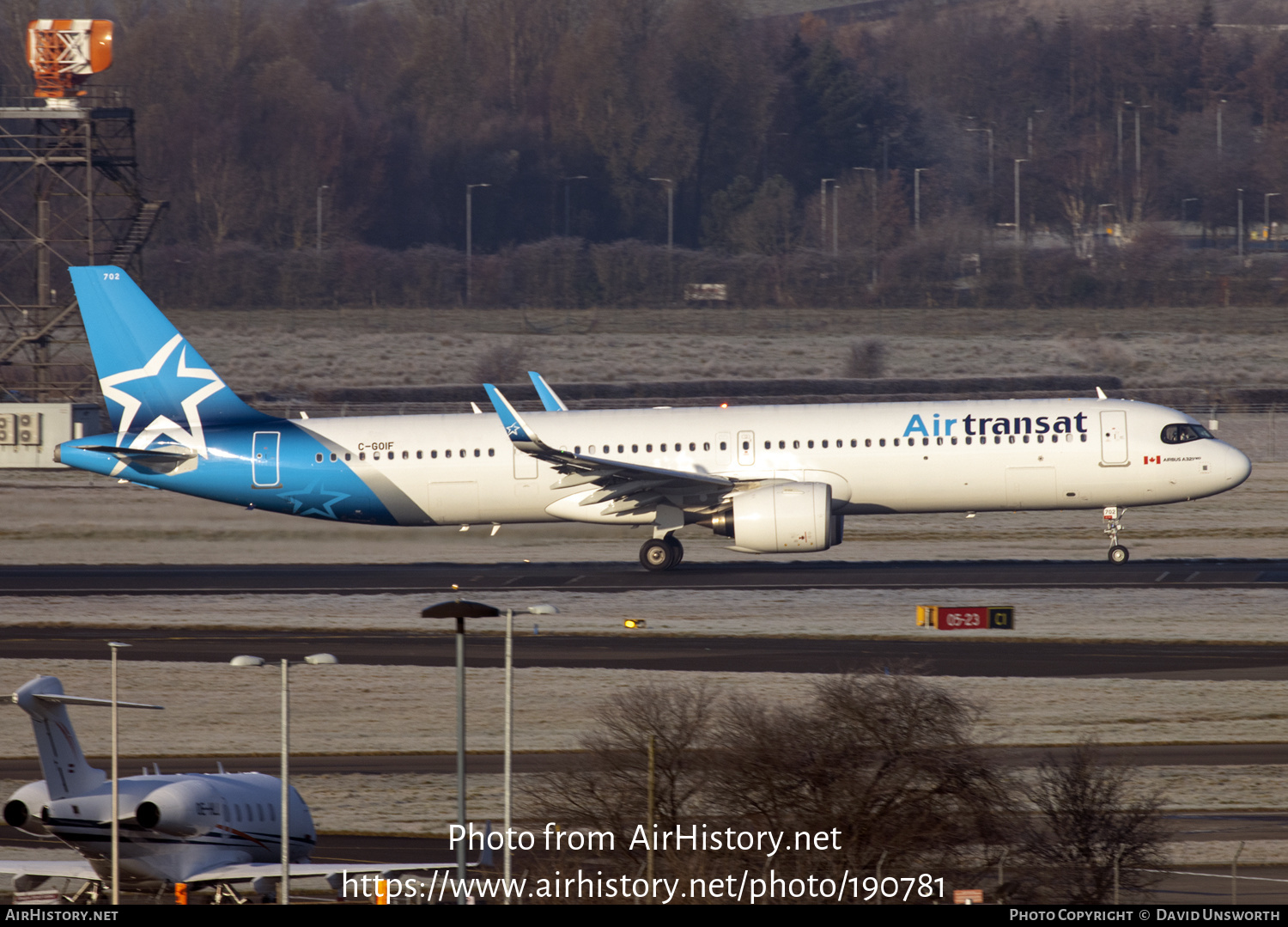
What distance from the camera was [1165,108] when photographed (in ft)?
553

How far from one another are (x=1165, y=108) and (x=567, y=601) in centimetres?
14784

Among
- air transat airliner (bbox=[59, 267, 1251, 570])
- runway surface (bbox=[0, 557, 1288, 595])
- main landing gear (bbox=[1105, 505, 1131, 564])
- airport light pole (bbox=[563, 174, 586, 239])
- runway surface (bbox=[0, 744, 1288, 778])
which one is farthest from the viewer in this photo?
airport light pole (bbox=[563, 174, 586, 239])

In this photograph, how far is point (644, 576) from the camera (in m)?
42.0

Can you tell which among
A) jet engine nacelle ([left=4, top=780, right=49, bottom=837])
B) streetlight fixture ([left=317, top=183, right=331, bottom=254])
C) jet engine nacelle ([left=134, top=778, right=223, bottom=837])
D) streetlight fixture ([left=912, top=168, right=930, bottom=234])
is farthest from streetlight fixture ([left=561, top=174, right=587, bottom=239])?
jet engine nacelle ([left=4, top=780, right=49, bottom=837])

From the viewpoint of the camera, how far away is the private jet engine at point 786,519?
39.8 metres

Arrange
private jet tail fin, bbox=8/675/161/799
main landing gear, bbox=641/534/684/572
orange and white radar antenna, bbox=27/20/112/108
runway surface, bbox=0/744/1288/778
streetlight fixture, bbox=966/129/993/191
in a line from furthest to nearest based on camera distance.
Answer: streetlight fixture, bbox=966/129/993/191 → orange and white radar antenna, bbox=27/20/112/108 → main landing gear, bbox=641/534/684/572 → runway surface, bbox=0/744/1288/778 → private jet tail fin, bbox=8/675/161/799

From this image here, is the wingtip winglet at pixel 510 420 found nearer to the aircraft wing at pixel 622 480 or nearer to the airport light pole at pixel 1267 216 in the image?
the aircraft wing at pixel 622 480

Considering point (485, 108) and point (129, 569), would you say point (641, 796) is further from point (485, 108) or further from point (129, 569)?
point (485, 108)

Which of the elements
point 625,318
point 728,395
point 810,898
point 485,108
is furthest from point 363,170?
point 810,898

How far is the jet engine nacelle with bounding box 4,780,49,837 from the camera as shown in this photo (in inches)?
725

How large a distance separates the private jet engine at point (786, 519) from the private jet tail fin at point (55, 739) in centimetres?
2253

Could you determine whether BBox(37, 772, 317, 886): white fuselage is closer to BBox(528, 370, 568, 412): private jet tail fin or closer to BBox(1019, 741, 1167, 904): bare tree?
BBox(1019, 741, 1167, 904): bare tree

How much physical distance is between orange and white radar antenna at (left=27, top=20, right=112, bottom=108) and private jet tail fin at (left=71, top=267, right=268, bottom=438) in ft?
95.7

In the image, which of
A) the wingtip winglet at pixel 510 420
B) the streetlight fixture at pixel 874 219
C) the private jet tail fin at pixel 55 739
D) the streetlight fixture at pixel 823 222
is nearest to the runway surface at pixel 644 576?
the wingtip winglet at pixel 510 420
